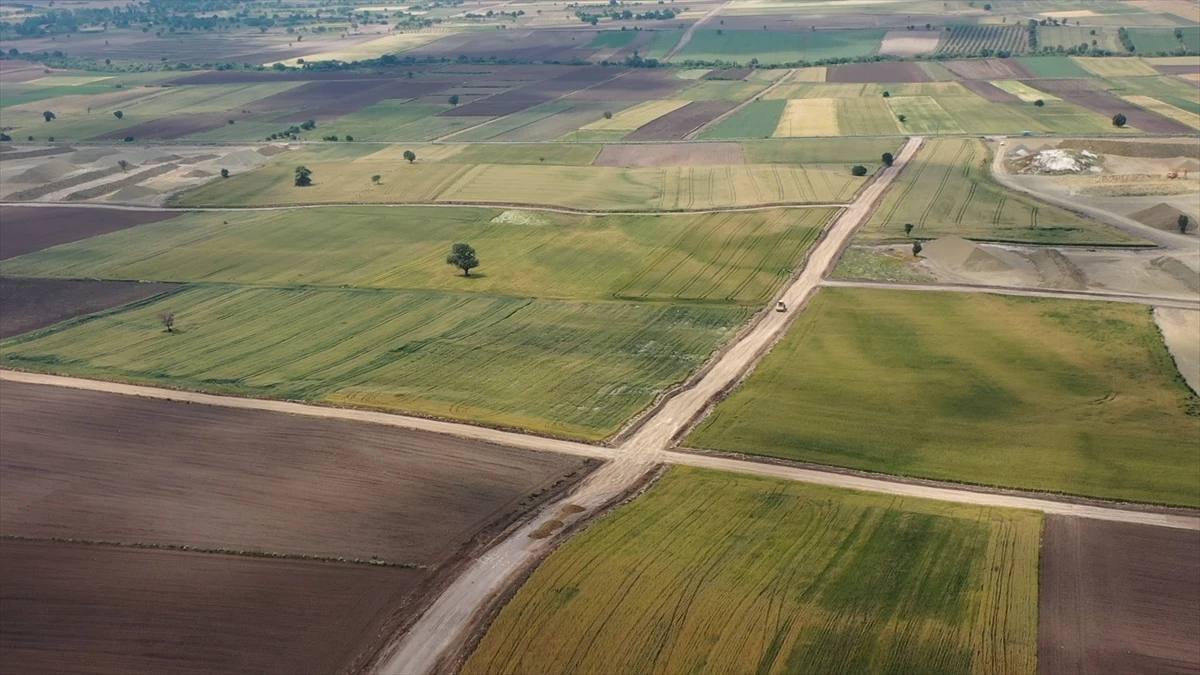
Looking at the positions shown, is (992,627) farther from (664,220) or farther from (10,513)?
(664,220)

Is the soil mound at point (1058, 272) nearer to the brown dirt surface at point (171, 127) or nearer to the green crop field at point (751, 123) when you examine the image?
the green crop field at point (751, 123)

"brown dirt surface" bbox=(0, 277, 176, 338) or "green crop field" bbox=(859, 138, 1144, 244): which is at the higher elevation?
"green crop field" bbox=(859, 138, 1144, 244)

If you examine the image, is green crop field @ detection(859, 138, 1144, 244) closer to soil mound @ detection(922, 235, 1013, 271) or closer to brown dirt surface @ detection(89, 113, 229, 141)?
soil mound @ detection(922, 235, 1013, 271)

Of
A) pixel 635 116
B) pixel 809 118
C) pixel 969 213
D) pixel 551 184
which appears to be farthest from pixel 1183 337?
pixel 635 116

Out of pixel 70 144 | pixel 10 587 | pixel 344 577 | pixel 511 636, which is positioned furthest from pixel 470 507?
pixel 70 144

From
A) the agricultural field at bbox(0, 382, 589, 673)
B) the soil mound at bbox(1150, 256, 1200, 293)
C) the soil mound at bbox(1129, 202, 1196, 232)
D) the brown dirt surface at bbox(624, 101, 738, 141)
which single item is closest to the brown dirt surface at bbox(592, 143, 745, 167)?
the brown dirt surface at bbox(624, 101, 738, 141)

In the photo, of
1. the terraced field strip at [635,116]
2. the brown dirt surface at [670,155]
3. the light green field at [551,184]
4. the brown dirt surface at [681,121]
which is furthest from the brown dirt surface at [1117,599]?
the terraced field strip at [635,116]
